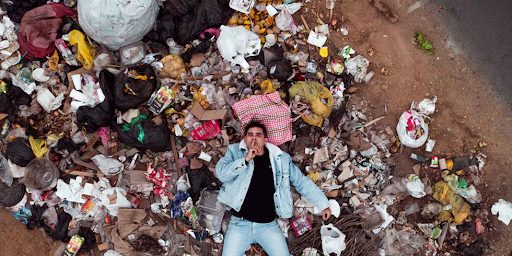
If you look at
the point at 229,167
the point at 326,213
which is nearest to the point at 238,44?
the point at 229,167

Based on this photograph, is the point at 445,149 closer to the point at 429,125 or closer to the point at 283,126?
the point at 429,125

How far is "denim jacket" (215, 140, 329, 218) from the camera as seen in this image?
511cm

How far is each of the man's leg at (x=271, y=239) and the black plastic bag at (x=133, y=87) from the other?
1.95 m

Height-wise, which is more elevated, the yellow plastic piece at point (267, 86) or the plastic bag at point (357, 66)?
the plastic bag at point (357, 66)

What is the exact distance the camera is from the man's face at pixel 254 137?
4953mm

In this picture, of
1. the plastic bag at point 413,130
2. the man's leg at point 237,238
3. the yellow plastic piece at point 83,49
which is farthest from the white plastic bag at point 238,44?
the plastic bag at point 413,130

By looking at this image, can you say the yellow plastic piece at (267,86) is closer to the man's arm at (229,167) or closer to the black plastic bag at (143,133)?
the man's arm at (229,167)

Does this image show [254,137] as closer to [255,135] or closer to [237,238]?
[255,135]

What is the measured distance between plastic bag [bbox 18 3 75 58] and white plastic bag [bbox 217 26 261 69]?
6.19 ft

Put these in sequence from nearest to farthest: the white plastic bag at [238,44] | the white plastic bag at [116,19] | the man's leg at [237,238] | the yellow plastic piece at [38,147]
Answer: the white plastic bag at [116,19] → the man's leg at [237,238] → the white plastic bag at [238,44] → the yellow plastic piece at [38,147]

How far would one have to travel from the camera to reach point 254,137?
495 centimetres

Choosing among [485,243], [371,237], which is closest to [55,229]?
[371,237]

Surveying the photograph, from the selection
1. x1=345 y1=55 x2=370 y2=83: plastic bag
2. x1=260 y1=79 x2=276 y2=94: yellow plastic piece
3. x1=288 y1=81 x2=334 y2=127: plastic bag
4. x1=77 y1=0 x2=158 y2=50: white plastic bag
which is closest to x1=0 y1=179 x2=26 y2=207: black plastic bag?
x1=77 y1=0 x2=158 y2=50: white plastic bag

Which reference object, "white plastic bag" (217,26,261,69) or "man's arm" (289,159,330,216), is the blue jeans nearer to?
"man's arm" (289,159,330,216)
